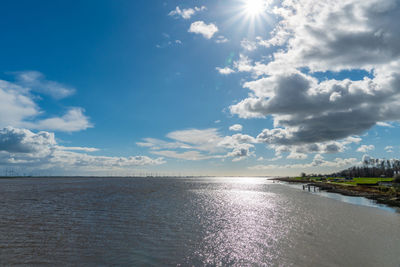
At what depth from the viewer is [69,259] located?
17.5m

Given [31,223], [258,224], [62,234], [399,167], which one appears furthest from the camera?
[399,167]

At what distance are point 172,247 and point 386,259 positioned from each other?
1681 cm

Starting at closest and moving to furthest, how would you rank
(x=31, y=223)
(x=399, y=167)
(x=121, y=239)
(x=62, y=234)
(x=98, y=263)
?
(x=98, y=263), (x=121, y=239), (x=62, y=234), (x=31, y=223), (x=399, y=167)

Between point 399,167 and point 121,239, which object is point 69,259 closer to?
point 121,239

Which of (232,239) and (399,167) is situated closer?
(232,239)

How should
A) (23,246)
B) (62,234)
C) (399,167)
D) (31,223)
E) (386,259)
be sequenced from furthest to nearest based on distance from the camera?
(399,167) < (31,223) < (62,234) < (23,246) < (386,259)

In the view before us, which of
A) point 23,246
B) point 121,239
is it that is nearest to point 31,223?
point 23,246

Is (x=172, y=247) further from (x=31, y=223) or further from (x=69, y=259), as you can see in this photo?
(x=31, y=223)

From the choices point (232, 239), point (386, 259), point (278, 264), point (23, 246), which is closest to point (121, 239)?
point (23, 246)

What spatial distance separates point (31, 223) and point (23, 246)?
10.3 m

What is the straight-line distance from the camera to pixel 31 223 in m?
28.8

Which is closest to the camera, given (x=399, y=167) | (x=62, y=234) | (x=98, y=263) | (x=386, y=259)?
(x=98, y=263)

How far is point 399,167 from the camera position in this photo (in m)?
185

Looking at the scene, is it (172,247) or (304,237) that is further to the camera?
(304,237)
